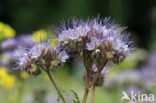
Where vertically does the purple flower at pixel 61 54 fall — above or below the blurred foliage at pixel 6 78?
above

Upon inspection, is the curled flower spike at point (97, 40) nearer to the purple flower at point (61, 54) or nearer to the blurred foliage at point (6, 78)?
the purple flower at point (61, 54)

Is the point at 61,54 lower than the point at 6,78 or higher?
higher

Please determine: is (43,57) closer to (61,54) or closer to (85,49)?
(61,54)

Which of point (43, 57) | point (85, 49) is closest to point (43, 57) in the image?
point (43, 57)

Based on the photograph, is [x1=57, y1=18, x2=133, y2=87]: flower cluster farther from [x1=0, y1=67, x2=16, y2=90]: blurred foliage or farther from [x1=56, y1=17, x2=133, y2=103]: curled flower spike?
[x1=0, y1=67, x2=16, y2=90]: blurred foliage

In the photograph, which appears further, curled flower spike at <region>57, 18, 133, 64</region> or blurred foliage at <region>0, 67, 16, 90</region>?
blurred foliage at <region>0, 67, 16, 90</region>

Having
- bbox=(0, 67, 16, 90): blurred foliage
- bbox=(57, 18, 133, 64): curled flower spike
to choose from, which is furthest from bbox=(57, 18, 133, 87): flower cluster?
bbox=(0, 67, 16, 90): blurred foliage

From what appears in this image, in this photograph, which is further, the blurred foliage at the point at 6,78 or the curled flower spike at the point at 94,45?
the blurred foliage at the point at 6,78

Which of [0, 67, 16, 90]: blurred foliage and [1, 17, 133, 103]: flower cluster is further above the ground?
[1, 17, 133, 103]: flower cluster

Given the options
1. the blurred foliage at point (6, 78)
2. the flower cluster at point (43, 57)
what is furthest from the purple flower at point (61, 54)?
the blurred foliage at point (6, 78)

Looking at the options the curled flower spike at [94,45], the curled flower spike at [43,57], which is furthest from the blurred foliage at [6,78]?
the curled flower spike at [94,45]

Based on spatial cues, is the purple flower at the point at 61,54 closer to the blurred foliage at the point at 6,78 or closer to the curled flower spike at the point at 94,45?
the curled flower spike at the point at 94,45

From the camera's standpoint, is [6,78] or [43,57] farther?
[6,78]
